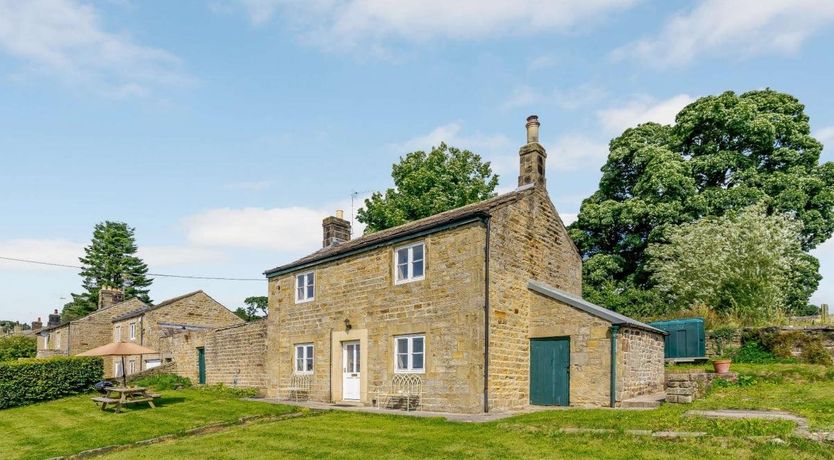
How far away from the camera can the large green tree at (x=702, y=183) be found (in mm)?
29672

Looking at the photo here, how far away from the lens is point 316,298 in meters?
21.6

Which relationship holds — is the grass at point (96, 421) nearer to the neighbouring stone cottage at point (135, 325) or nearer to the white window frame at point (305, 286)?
the white window frame at point (305, 286)

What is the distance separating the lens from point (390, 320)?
18.2 metres

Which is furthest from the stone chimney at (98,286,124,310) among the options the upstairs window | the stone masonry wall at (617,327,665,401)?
the stone masonry wall at (617,327,665,401)

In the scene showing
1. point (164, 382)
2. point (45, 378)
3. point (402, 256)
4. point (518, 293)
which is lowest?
point (164, 382)

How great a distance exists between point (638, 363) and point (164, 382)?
2338 cm

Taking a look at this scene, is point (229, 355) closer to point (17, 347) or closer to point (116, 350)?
point (116, 350)

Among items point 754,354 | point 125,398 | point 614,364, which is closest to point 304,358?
point 125,398

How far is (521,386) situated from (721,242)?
14049mm

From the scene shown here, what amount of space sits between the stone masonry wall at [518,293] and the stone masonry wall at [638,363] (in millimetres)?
885

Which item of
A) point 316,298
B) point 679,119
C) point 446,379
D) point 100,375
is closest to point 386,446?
point 446,379

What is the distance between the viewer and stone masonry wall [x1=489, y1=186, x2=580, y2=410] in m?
16.3

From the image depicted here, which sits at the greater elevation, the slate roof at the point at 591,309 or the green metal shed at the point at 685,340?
the slate roof at the point at 591,309

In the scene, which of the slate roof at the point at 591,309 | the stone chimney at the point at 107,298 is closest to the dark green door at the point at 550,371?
the slate roof at the point at 591,309
